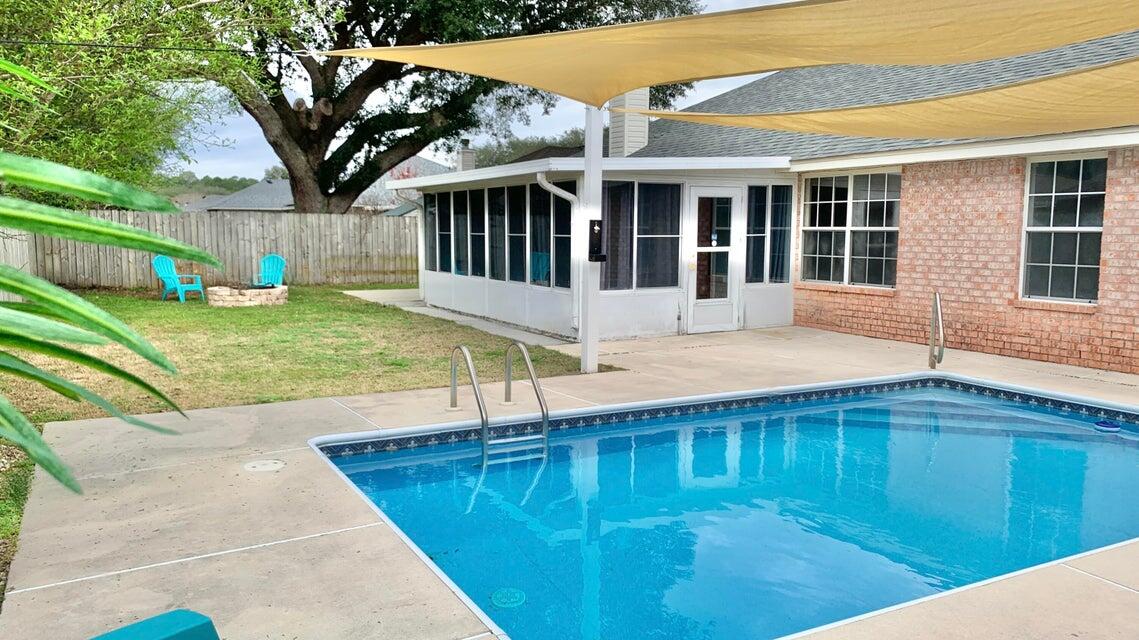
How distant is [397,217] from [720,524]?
17884 mm

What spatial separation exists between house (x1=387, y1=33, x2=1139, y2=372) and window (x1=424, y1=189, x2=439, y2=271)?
0.95 m

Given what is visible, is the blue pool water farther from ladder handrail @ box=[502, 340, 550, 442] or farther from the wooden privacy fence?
the wooden privacy fence

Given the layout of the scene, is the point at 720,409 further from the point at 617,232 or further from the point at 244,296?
the point at 244,296

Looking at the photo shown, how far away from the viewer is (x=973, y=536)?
494cm

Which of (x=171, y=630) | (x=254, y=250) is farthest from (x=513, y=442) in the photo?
(x=254, y=250)

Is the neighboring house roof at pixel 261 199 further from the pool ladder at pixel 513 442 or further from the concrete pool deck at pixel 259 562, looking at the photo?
the concrete pool deck at pixel 259 562

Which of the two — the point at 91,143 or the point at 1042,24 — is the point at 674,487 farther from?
the point at 91,143

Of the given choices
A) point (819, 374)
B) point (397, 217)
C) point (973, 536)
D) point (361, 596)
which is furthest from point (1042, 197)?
point (397, 217)

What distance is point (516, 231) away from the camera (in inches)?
492

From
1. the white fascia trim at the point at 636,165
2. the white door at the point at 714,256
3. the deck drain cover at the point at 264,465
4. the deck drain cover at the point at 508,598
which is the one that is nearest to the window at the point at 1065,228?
the white fascia trim at the point at 636,165

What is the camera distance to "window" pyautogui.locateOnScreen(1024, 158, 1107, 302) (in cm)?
911

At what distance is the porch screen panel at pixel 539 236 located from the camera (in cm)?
1168

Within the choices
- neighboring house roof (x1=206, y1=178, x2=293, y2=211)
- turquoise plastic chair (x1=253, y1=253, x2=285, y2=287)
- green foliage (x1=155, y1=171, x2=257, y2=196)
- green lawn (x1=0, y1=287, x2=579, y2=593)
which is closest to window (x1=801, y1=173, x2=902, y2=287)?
green lawn (x1=0, y1=287, x2=579, y2=593)

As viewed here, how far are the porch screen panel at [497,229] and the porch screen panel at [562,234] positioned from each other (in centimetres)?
156
